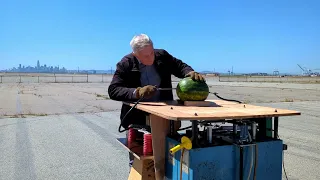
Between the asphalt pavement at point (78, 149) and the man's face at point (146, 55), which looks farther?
the asphalt pavement at point (78, 149)

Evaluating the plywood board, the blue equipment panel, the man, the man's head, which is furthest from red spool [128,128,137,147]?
the man's head

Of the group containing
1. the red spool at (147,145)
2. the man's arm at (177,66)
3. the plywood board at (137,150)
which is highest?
the man's arm at (177,66)

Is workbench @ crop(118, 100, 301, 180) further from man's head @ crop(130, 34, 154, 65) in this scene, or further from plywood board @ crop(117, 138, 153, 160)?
man's head @ crop(130, 34, 154, 65)

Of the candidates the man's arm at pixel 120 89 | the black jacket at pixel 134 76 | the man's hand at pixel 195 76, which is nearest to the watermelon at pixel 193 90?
the man's hand at pixel 195 76

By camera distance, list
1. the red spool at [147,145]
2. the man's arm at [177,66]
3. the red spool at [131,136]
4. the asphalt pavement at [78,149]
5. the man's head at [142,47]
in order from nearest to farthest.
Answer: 1. the red spool at [147,145]
2. the man's head at [142,47]
3. the red spool at [131,136]
4. the man's arm at [177,66]
5. the asphalt pavement at [78,149]

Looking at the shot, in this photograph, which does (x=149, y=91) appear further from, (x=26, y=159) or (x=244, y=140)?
(x=26, y=159)

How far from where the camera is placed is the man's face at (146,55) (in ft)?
10.3

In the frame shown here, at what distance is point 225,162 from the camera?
2582 mm

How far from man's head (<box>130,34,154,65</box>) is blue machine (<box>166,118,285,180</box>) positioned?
868mm

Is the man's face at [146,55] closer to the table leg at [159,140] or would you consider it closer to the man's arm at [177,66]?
the man's arm at [177,66]

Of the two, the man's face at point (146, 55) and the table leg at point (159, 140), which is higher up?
the man's face at point (146, 55)

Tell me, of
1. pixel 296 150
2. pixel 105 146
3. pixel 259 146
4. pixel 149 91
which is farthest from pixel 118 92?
pixel 296 150

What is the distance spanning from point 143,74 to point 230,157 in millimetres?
1332

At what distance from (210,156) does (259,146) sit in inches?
18.1
